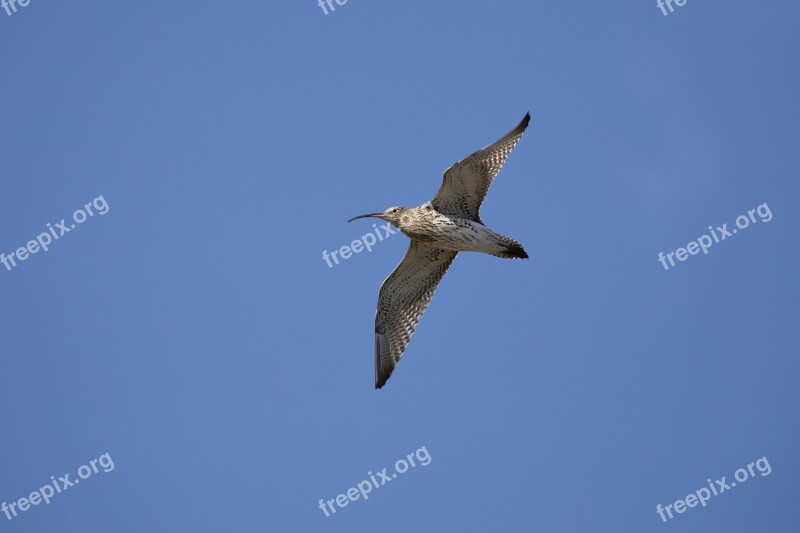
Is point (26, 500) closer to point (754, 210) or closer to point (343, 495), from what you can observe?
point (343, 495)

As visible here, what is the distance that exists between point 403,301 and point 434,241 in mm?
1783

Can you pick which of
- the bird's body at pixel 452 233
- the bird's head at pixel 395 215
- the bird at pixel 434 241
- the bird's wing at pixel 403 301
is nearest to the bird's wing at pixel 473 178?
the bird at pixel 434 241

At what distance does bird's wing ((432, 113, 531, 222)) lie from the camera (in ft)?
59.8

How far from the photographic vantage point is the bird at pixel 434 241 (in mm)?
18344

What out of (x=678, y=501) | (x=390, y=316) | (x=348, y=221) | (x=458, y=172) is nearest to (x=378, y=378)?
(x=390, y=316)

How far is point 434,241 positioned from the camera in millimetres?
18922

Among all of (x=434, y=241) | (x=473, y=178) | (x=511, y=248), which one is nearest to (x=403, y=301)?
(x=434, y=241)

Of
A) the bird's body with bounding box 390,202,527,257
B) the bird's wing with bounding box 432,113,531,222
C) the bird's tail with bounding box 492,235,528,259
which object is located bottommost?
the bird's tail with bounding box 492,235,528,259

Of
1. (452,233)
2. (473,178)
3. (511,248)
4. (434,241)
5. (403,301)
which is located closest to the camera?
(511,248)

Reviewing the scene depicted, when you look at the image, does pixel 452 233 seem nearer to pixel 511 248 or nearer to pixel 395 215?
pixel 511 248

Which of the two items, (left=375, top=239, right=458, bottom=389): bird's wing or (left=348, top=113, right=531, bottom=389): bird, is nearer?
(left=348, top=113, right=531, bottom=389): bird

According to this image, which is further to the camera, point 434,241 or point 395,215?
point 395,215

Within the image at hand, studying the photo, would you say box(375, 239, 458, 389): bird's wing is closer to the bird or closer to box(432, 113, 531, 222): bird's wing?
the bird

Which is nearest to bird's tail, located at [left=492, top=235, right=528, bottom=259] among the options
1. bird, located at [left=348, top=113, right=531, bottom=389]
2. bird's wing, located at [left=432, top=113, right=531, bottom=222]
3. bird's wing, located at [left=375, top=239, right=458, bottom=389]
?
bird, located at [left=348, top=113, right=531, bottom=389]
